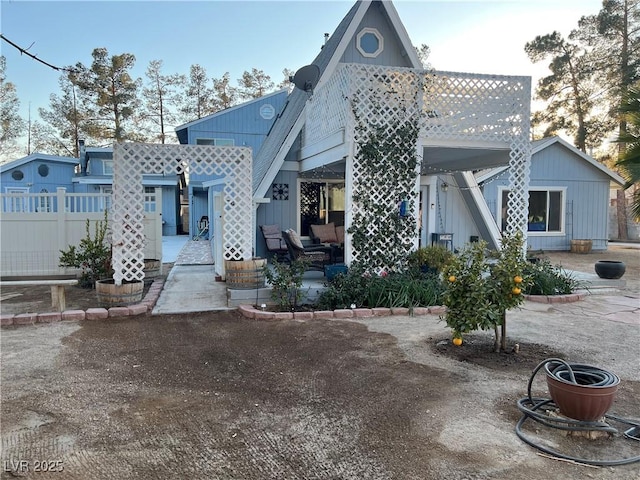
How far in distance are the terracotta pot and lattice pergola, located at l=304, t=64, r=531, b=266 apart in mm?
4340

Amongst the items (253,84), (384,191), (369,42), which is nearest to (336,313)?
(384,191)

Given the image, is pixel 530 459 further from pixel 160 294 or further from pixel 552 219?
pixel 552 219

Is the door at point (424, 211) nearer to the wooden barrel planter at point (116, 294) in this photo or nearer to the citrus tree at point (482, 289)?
the citrus tree at point (482, 289)

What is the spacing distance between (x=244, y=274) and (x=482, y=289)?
12.3 feet

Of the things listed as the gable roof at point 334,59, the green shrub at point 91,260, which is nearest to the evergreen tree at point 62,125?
the gable roof at point 334,59

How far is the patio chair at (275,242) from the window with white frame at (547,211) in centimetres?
903

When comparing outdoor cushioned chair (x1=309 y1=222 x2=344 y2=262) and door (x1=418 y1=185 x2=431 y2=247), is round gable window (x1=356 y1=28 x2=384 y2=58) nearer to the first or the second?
door (x1=418 y1=185 x2=431 y2=247)

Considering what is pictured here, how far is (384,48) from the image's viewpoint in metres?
10.4

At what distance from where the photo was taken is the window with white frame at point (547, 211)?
1457 cm

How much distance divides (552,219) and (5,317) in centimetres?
1501

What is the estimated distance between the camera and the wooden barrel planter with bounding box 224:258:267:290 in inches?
270

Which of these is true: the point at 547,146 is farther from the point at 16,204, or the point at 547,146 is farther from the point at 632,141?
the point at 16,204

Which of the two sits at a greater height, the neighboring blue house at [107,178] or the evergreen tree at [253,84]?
the evergreen tree at [253,84]

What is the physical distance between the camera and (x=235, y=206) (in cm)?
721
